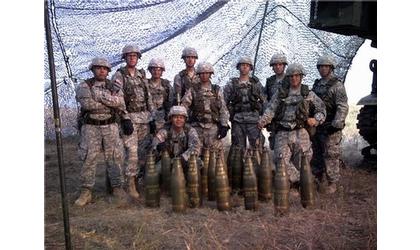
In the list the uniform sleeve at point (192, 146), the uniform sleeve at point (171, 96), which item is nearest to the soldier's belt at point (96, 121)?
the uniform sleeve at point (192, 146)

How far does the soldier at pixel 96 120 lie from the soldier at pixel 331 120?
3222 mm

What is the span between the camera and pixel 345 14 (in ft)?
22.8

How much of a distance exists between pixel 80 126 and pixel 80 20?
2.47 metres

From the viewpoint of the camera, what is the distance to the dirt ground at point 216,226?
4.57 m

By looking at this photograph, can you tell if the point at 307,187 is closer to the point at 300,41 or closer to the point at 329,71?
the point at 329,71

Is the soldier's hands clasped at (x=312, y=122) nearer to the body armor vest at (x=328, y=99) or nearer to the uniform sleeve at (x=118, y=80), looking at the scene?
the body armor vest at (x=328, y=99)

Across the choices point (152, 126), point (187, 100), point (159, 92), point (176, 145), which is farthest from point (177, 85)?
point (176, 145)

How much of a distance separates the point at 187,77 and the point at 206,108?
0.70 m

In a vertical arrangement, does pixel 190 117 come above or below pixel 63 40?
below

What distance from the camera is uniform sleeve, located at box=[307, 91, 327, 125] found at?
6520mm

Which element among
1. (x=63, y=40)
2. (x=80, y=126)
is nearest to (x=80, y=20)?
(x=63, y=40)

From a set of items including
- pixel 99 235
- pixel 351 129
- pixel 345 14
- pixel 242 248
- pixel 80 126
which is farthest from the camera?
pixel 351 129

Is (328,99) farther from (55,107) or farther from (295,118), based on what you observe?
(55,107)

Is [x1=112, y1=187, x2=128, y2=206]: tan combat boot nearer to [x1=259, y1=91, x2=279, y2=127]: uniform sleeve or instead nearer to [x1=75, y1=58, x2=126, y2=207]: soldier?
[x1=75, y1=58, x2=126, y2=207]: soldier
